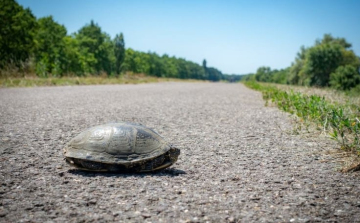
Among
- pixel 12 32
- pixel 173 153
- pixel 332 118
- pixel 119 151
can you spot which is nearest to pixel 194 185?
pixel 173 153

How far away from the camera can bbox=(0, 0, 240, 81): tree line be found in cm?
2426

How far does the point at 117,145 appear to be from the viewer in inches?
129

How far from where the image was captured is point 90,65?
66.6 m

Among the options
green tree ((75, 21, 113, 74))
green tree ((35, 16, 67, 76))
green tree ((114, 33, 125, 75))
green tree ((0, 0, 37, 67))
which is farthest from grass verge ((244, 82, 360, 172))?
green tree ((75, 21, 113, 74))

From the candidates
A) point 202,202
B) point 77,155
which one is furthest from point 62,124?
point 202,202

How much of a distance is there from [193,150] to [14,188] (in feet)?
8.86

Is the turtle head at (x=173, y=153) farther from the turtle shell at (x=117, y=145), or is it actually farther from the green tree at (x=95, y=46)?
the green tree at (x=95, y=46)

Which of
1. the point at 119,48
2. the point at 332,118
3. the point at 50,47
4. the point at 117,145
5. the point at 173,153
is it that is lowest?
the point at 173,153

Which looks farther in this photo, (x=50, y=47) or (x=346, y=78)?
(x=346, y=78)

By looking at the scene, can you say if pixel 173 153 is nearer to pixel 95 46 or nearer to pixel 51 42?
pixel 51 42

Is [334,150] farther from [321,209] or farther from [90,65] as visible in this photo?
[90,65]

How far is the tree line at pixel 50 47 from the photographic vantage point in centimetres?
2426

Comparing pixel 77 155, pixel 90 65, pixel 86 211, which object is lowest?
pixel 86 211

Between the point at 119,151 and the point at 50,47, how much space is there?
4683cm
